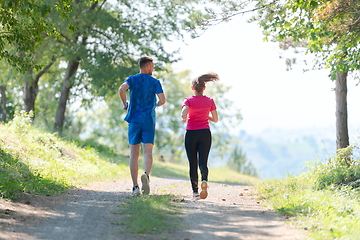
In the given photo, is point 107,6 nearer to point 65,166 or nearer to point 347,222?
point 65,166

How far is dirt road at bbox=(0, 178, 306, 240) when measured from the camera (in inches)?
171

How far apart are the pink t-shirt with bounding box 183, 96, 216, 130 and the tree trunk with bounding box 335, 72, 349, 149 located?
5440mm

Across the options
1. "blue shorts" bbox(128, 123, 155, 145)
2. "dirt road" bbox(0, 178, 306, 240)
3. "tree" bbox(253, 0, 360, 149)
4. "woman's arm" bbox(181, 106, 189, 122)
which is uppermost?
"tree" bbox(253, 0, 360, 149)

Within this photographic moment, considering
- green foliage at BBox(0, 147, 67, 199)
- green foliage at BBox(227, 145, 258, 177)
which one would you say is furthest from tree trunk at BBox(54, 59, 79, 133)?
green foliage at BBox(227, 145, 258, 177)

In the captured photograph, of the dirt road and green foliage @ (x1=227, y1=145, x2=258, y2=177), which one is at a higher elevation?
green foliage @ (x1=227, y1=145, x2=258, y2=177)

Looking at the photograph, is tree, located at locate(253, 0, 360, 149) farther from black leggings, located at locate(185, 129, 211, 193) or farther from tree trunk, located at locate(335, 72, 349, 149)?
black leggings, located at locate(185, 129, 211, 193)

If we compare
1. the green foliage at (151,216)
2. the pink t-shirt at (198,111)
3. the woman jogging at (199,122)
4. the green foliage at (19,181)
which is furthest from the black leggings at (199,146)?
the green foliage at (19,181)

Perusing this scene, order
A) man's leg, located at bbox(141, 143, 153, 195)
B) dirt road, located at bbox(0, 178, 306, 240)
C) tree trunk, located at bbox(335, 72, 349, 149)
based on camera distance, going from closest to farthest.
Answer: dirt road, located at bbox(0, 178, 306, 240) < man's leg, located at bbox(141, 143, 153, 195) < tree trunk, located at bbox(335, 72, 349, 149)

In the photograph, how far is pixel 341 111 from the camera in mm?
10859

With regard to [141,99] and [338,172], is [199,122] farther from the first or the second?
[338,172]

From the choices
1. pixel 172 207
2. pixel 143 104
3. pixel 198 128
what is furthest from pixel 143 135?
pixel 172 207

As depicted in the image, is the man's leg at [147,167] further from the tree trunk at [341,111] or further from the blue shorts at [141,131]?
the tree trunk at [341,111]

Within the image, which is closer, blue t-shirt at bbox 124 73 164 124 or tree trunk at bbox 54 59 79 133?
blue t-shirt at bbox 124 73 164 124

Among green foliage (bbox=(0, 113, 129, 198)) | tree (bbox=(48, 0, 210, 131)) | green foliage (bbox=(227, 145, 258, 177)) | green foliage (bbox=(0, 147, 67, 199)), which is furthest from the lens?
green foliage (bbox=(227, 145, 258, 177))
